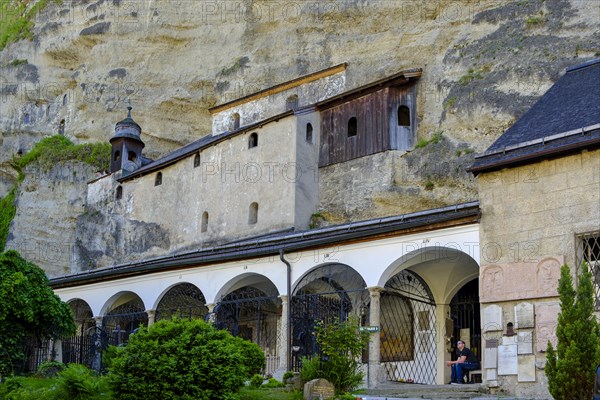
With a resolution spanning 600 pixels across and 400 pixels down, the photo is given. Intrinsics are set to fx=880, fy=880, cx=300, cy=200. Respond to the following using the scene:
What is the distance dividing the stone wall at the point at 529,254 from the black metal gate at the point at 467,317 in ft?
14.0

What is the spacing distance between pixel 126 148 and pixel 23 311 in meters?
22.4

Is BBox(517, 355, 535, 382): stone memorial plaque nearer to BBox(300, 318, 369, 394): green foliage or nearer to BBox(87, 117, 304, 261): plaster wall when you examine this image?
BBox(300, 318, 369, 394): green foliage

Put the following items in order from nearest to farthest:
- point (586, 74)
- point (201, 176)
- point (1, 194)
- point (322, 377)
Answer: point (322, 377) → point (586, 74) → point (201, 176) → point (1, 194)

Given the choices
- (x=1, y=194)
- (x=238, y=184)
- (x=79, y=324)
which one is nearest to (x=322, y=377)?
(x=79, y=324)

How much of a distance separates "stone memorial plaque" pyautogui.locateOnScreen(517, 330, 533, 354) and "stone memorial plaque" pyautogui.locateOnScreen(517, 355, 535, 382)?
149mm

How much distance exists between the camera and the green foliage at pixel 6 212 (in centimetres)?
4703

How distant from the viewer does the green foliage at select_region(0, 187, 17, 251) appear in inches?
1852

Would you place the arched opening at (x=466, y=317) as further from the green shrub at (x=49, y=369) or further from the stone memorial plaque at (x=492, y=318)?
the green shrub at (x=49, y=369)

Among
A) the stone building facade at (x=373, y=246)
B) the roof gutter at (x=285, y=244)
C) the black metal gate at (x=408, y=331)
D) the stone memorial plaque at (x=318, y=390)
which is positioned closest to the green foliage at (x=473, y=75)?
the stone building facade at (x=373, y=246)

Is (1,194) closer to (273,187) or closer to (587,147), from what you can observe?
(273,187)

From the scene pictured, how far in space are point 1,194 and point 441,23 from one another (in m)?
27.2

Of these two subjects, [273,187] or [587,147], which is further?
[273,187]

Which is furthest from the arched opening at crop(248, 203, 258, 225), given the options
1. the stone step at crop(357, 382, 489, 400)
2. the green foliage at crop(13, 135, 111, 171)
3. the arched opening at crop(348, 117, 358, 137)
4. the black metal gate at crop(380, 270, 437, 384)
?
the stone step at crop(357, 382, 489, 400)

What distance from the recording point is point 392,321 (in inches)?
987
